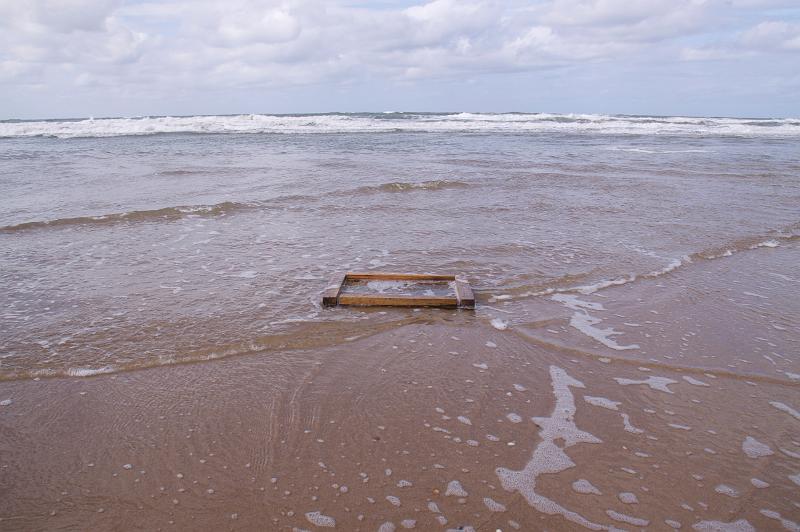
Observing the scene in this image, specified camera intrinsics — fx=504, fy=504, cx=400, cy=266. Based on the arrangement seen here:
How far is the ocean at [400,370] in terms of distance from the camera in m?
2.49

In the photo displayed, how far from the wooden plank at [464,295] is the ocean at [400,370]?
0.31 feet

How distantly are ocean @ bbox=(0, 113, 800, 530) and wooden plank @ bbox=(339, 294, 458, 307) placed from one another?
11cm

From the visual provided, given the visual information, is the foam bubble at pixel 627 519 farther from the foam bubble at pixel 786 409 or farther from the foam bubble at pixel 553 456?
the foam bubble at pixel 786 409

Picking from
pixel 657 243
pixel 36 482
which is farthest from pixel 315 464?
pixel 657 243

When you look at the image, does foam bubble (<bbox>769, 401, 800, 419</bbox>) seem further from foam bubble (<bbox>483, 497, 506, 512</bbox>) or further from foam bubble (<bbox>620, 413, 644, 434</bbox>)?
foam bubble (<bbox>483, 497, 506, 512</bbox>)

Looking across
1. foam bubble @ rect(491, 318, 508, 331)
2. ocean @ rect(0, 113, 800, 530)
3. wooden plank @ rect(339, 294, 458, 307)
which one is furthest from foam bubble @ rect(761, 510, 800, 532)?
wooden plank @ rect(339, 294, 458, 307)

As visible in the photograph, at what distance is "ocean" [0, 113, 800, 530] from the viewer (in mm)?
2492

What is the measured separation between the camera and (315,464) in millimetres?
2684

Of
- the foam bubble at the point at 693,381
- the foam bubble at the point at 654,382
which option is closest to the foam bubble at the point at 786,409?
the foam bubble at the point at 693,381

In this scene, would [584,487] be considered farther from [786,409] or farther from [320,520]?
[786,409]

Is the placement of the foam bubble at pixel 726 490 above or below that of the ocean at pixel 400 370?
below

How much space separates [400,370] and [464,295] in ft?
4.62

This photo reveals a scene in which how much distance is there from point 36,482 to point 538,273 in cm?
493

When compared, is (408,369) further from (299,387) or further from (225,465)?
(225,465)
